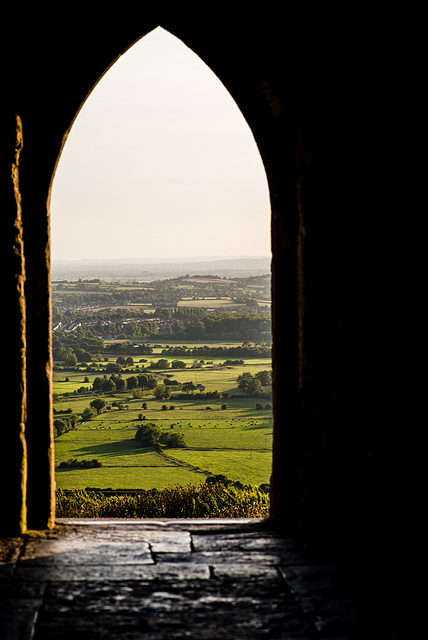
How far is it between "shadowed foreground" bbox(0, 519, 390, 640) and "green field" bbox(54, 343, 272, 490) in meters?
30.1

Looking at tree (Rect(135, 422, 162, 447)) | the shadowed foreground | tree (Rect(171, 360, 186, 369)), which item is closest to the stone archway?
the shadowed foreground

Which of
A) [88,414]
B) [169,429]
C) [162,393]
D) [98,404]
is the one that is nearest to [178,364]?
[162,393]

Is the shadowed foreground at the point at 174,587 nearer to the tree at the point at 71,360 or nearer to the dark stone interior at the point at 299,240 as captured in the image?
the dark stone interior at the point at 299,240

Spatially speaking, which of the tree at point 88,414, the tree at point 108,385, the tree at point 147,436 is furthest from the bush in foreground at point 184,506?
the tree at point 108,385

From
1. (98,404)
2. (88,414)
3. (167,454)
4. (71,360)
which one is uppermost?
(71,360)

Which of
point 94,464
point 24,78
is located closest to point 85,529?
point 24,78

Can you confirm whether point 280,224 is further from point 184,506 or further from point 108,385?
point 108,385

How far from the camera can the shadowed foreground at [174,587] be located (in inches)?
86.4

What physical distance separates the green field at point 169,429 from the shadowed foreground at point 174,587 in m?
30.1

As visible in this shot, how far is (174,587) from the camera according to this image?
250 cm

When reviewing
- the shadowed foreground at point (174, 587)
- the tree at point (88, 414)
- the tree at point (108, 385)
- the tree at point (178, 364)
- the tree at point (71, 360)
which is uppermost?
the shadowed foreground at point (174, 587)

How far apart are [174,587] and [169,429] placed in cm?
4010

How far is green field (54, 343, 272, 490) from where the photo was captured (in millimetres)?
34938

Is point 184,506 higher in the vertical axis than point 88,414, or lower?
higher
